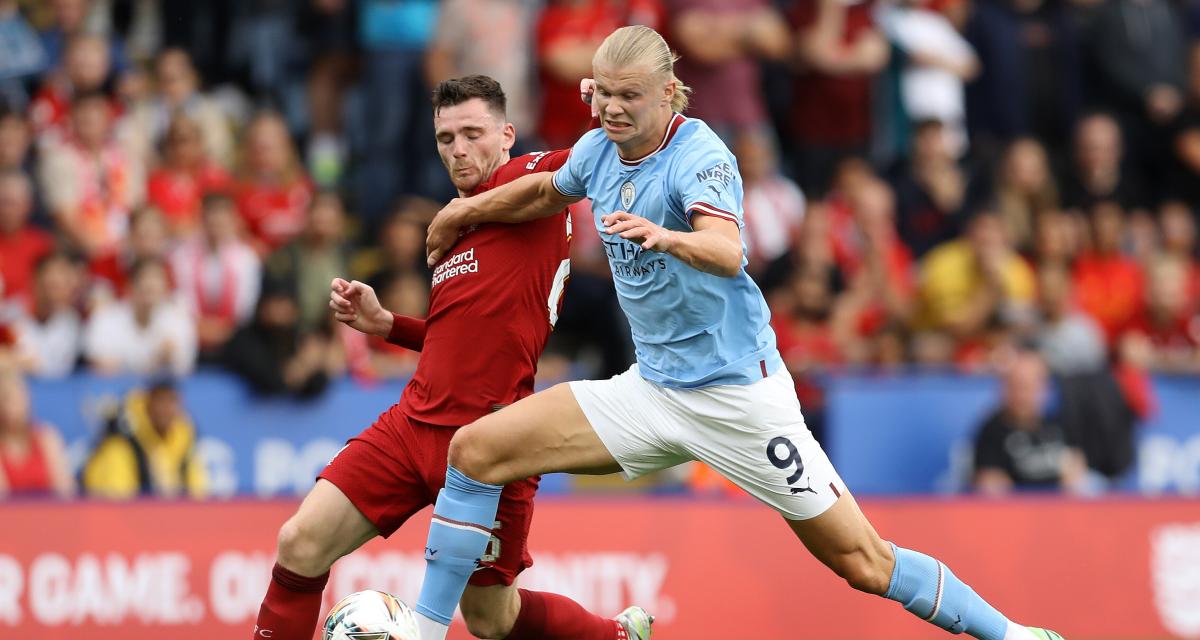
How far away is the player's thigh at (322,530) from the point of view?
6992 millimetres

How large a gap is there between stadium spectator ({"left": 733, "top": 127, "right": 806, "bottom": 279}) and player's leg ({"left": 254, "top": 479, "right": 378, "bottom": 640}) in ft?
21.9

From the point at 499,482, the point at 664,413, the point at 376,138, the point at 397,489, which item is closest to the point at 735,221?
the point at 664,413

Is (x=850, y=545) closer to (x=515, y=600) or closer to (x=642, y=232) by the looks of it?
(x=515, y=600)

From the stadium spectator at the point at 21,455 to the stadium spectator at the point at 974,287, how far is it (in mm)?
5921

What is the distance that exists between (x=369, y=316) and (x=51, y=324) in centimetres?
511

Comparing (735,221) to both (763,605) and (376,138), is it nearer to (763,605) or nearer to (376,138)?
(763,605)

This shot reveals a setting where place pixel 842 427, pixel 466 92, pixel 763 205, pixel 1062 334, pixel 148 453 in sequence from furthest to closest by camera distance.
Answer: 1. pixel 763 205
2. pixel 1062 334
3. pixel 842 427
4. pixel 148 453
5. pixel 466 92

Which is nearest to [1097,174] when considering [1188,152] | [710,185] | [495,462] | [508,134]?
[1188,152]

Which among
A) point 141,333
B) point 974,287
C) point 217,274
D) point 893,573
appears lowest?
point 893,573

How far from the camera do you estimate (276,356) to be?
11.8 meters

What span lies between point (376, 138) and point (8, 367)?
145 inches

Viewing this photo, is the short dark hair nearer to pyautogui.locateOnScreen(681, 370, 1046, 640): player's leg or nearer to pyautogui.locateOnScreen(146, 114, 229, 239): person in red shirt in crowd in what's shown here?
pyautogui.locateOnScreen(681, 370, 1046, 640): player's leg

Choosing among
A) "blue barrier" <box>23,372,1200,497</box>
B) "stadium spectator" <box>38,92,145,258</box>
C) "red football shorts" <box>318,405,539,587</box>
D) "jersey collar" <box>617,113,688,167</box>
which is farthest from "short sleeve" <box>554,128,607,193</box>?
"stadium spectator" <box>38,92,145,258</box>

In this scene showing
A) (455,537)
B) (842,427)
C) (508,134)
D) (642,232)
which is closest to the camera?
(642,232)
